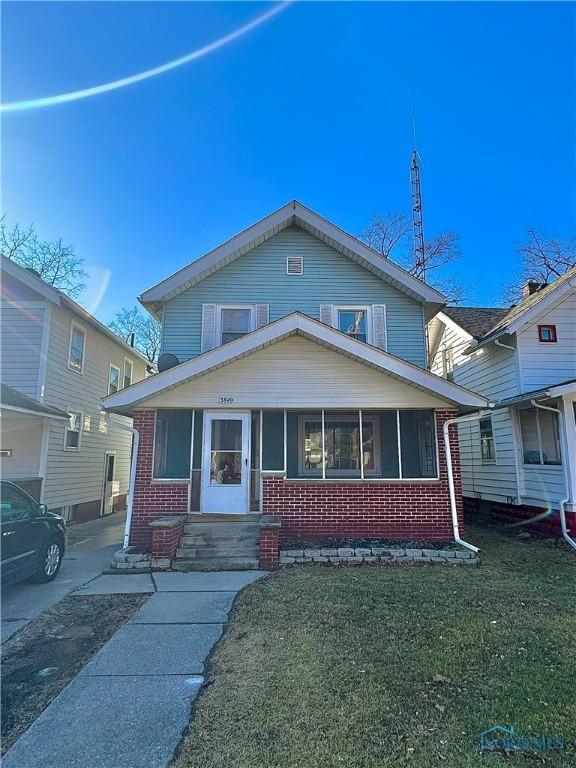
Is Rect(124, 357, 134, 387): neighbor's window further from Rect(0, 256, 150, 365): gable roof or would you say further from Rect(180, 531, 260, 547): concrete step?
Rect(180, 531, 260, 547): concrete step


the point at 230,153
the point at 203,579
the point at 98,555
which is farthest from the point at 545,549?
the point at 230,153

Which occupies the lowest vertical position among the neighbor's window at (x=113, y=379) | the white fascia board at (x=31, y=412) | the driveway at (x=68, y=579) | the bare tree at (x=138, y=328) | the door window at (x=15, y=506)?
the driveway at (x=68, y=579)

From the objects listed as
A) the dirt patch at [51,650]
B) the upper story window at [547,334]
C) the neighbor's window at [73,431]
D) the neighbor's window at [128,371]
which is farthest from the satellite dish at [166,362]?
the upper story window at [547,334]

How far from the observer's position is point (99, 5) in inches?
269

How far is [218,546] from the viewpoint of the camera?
773 centimetres

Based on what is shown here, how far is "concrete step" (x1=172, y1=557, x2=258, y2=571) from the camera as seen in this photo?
7.29 meters

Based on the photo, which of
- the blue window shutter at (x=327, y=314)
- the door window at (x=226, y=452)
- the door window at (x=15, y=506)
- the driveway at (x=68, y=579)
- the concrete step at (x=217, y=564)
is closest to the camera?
the driveway at (x=68, y=579)

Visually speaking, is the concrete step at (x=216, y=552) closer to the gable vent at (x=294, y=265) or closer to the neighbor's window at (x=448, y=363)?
the gable vent at (x=294, y=265)

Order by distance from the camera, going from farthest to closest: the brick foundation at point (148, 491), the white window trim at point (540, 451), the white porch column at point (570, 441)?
the white window trim at point (540, 451)
the white porch column at point (570, 441)
the brick foundation at point (148, 491)

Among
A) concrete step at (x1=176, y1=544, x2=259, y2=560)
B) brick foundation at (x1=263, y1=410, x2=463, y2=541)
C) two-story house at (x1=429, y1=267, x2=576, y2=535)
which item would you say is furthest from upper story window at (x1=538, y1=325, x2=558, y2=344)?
concrete step at (x1=176, y1=544, x2=259, y2=560)

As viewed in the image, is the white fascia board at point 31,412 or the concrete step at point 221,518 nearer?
the concrete step at point 221,518

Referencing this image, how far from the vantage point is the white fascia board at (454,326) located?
13.2m

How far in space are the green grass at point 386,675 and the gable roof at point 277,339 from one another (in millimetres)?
3427

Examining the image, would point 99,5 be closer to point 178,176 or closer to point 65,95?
point 65,95
